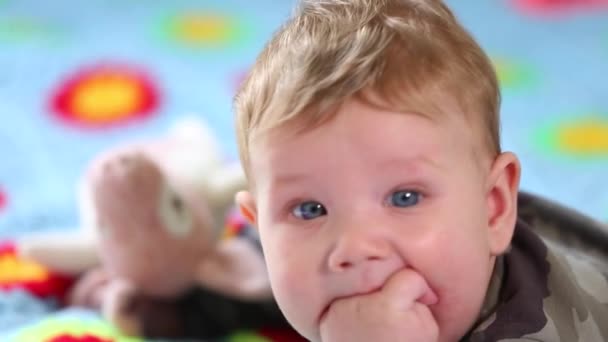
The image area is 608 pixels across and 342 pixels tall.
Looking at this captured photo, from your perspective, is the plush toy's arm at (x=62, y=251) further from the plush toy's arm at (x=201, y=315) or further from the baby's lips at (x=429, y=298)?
the baby's lips at (x=429, y=298)

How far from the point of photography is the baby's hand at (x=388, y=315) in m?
0.78

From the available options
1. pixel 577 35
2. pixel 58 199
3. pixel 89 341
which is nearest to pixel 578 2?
pixel 577 35

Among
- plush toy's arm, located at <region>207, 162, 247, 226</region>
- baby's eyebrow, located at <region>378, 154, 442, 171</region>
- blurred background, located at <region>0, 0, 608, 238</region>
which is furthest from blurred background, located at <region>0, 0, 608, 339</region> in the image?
baby's eyebrow, located at <region>378, 154, 442, 171</region>

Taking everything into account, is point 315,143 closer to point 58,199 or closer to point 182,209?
point 182,209

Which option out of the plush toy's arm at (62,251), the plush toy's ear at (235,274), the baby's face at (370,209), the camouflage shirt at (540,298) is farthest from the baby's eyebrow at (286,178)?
the plush toy's arm at (62,251)

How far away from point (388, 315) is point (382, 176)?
11cm

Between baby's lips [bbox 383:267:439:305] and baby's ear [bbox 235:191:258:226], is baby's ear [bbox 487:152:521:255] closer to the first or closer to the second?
baby's lips [bbox 383:267:439:305]

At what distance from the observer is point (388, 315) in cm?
78

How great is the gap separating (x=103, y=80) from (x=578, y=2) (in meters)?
0.94

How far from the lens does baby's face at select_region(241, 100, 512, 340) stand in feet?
2.61

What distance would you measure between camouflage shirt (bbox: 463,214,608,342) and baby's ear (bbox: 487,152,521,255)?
0.04m

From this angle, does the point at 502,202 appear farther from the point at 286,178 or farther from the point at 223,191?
the point at 223,191

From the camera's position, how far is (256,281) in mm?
1208

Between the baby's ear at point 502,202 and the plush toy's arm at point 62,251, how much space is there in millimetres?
598
